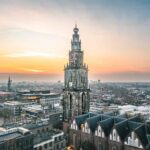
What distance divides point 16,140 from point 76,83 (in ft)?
66.3

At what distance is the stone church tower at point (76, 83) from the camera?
199 feet

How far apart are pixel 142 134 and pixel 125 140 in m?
3.26

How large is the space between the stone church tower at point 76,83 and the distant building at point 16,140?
571 inches

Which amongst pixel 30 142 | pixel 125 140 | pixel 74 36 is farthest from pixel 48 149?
pixel 74 36

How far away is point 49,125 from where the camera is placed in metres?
66.2

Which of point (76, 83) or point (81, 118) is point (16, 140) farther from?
point (76, 83)

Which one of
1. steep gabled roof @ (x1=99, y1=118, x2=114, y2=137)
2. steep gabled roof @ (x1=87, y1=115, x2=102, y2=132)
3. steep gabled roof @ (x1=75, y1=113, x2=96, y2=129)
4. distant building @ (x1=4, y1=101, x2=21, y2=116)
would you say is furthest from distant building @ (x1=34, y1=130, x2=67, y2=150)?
distant building @ (x1=4, y1=101, x2=21, y2=116)

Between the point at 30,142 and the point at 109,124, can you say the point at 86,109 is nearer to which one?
the point at 109,124

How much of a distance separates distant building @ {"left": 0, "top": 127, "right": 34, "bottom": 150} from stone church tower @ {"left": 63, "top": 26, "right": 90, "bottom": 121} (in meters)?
14.5

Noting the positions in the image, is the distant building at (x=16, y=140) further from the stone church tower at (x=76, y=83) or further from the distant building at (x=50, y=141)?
the stone church tower at (x=76, y=83)

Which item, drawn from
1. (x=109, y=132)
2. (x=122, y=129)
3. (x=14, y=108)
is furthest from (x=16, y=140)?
(x=14, y=108)

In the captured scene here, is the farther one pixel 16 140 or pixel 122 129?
pixel 122 129

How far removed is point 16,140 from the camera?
1874 inches

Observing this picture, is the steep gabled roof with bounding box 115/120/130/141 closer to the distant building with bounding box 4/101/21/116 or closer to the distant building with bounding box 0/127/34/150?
the distant building with bounding box 0/127/34/150
